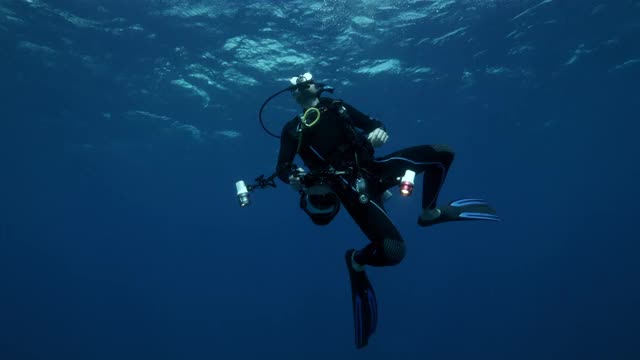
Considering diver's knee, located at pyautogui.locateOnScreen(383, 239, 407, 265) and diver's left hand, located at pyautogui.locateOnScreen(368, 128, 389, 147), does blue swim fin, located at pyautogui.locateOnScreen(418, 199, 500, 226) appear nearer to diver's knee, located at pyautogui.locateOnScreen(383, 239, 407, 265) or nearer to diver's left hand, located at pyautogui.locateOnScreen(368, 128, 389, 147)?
diver's knee, located at pyautogui.locateOnScreen(383, 239, 407, 265)

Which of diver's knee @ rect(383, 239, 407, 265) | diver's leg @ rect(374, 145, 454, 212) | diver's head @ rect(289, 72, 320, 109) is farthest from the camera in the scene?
diver's head @ rect(289, 72, 320, 109)

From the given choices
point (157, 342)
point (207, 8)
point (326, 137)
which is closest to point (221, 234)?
point (157, 342)

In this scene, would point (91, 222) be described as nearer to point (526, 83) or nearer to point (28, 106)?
point (28, 106)

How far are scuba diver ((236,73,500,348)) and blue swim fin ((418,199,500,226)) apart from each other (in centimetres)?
1

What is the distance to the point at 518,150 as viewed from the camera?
35.4m

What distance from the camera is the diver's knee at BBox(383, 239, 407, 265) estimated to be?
5.07 m

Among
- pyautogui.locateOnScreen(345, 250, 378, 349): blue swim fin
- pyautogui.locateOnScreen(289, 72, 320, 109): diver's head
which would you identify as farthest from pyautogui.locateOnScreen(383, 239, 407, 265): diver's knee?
pyautogui.locateOnScreen(289, 72, 320, 109): diver's head

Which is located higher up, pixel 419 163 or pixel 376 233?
pixel 419 163

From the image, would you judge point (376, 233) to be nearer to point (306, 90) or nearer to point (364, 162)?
point (364, 162)

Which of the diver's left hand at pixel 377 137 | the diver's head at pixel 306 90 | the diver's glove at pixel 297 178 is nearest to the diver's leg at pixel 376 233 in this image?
the diver's glove at pixel 297 178

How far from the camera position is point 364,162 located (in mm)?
5445

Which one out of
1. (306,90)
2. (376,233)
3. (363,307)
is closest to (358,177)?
(376,233)

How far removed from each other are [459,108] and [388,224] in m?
22.6

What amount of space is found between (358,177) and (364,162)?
0.30 metres
